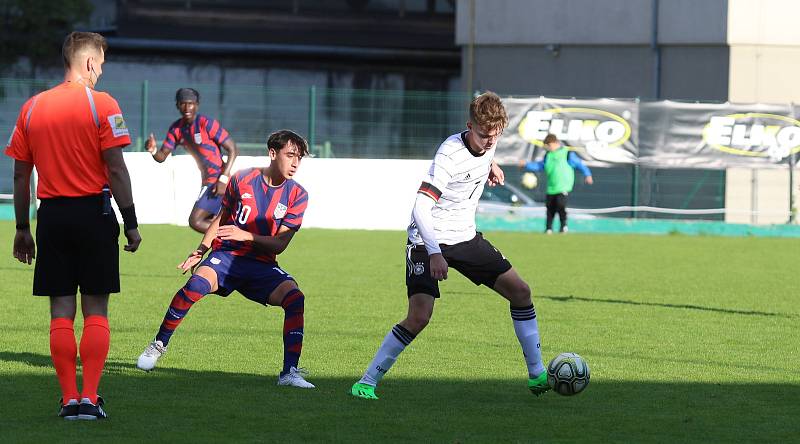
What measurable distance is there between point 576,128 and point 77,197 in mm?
20971

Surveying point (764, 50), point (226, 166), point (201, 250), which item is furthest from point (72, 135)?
point (764, 50)

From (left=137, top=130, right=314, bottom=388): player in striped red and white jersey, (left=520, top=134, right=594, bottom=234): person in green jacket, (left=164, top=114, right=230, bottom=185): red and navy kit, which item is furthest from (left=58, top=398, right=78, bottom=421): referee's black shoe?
(left=520, top=134, right=594, bottom=234): person in green jacket

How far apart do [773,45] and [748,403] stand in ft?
87.6

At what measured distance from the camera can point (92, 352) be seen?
722cm

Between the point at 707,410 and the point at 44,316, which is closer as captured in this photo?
the point at 707,410

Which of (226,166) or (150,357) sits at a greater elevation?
(226,166)

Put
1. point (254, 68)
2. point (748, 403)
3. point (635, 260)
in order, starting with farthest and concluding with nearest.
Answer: point (254, 68)
point (635, 260)
point (748, 403)

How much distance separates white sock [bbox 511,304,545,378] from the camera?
842 cm

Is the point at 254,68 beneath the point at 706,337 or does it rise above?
above

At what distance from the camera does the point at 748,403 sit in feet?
27.0

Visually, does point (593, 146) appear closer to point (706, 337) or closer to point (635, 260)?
point (635, 260)

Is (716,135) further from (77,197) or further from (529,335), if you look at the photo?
(77,197)

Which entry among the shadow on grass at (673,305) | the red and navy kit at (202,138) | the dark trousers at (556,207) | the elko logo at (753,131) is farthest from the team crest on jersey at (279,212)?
the elko logo at (753,131)

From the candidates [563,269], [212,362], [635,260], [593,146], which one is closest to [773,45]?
[593,146]
